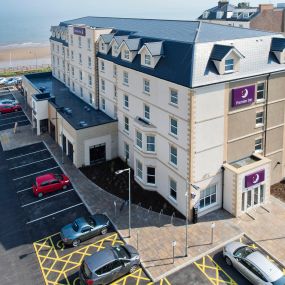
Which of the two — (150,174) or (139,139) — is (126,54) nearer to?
(139,139)

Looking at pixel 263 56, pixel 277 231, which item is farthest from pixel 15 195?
pixel 263 56

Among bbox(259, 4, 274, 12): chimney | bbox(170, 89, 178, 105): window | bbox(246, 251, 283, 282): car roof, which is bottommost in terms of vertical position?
bbox(246, 251, 283, 282): car roof

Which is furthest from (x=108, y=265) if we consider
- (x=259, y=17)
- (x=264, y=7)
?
(x=264, y=7)

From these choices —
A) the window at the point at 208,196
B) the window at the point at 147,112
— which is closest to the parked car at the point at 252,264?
the window at the point at 208,196

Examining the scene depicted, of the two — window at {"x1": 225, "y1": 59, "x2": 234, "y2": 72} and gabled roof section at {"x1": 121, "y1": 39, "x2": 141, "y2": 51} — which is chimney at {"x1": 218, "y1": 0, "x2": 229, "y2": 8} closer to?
gabled roof section at {"x1": 121, "y1": 39, "x2": 141, "y2": 51}

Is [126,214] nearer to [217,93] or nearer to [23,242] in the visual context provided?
[23,242]

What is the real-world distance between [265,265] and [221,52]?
17.3 metres

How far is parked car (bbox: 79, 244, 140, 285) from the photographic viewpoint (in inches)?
984

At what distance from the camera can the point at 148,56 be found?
35469 mm

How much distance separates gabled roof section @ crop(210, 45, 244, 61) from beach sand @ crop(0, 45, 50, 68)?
110240 millimetres

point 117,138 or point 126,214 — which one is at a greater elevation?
point 117,138

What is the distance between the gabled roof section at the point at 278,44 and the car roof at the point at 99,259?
79.3ft

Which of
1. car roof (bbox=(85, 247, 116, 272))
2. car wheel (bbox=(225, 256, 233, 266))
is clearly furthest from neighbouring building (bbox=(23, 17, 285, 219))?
car roof (bbox=(85, 247, 116, 272))

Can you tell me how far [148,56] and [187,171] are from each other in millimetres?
12237
